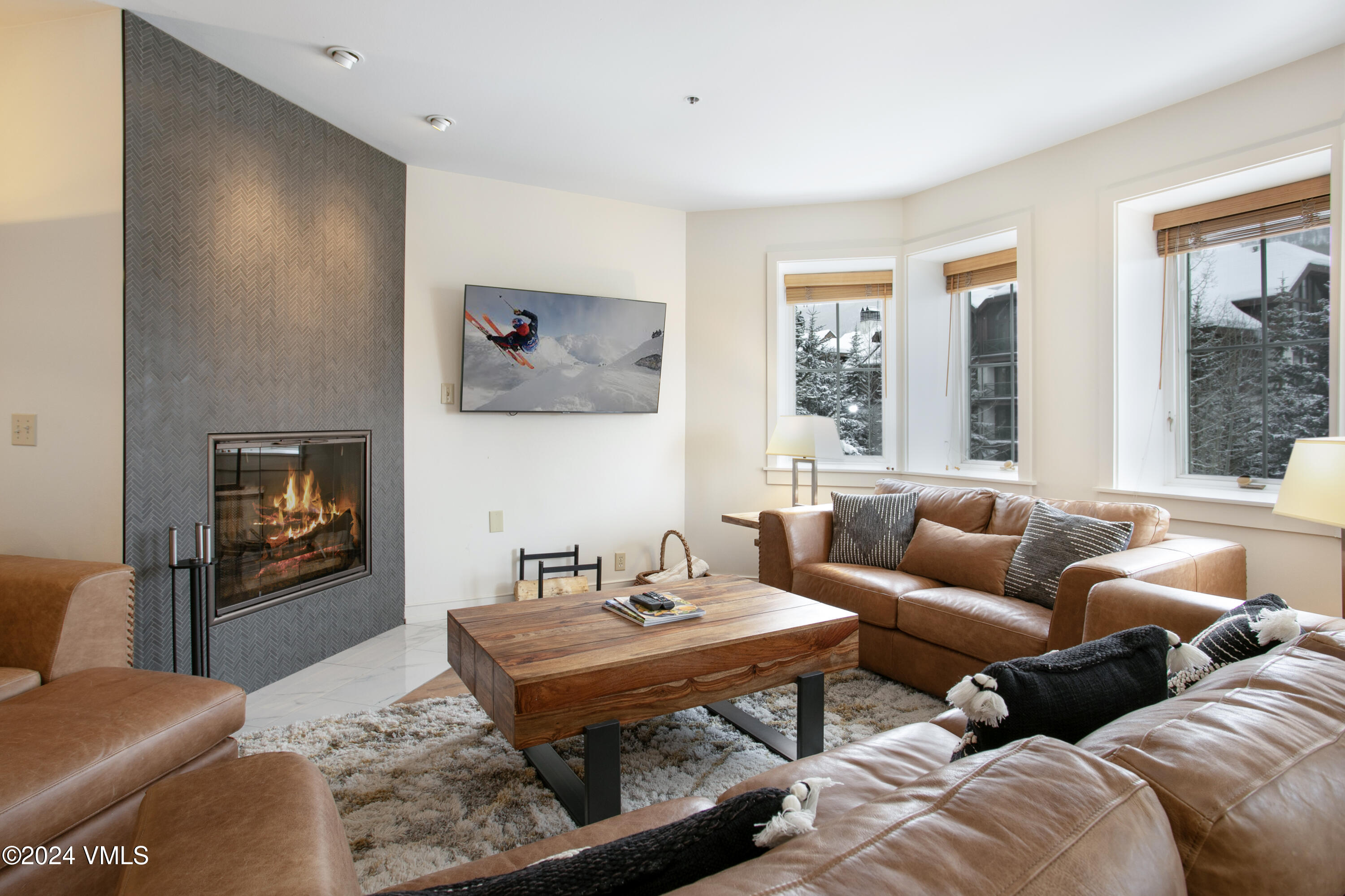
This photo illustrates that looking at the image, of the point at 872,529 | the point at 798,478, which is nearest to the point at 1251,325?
the point at 872,529

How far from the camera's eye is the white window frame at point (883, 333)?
14.4 feet

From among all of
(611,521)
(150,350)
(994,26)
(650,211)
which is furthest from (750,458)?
(150,350)

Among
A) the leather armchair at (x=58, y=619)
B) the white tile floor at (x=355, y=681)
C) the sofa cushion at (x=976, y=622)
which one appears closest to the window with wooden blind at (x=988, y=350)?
the sofa cushion at (x=976, y=622)

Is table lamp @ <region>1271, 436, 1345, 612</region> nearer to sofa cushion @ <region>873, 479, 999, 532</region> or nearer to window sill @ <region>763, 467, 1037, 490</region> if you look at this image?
sofa cushion @ <region>873, 479, 999, 532</region>

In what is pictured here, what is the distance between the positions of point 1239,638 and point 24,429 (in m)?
3.54

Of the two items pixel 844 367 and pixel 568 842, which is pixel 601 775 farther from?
pixel 844 367

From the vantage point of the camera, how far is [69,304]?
2.35 metres

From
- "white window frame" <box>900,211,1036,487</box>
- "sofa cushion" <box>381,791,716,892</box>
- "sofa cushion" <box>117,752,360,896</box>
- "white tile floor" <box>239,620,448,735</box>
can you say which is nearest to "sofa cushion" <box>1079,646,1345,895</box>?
"sofa cushion" <box>381,791,716,892</box>

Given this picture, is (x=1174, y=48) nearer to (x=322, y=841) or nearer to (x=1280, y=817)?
(x=1280, y=817)

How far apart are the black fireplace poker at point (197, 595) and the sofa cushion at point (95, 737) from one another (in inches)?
20.6

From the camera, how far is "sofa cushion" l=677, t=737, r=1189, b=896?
491mm

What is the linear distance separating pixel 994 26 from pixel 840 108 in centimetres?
76

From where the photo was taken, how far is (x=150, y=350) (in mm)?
2436

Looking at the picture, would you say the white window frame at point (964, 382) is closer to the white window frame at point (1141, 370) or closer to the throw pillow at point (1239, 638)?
the white window frame at point (1141, 370)
